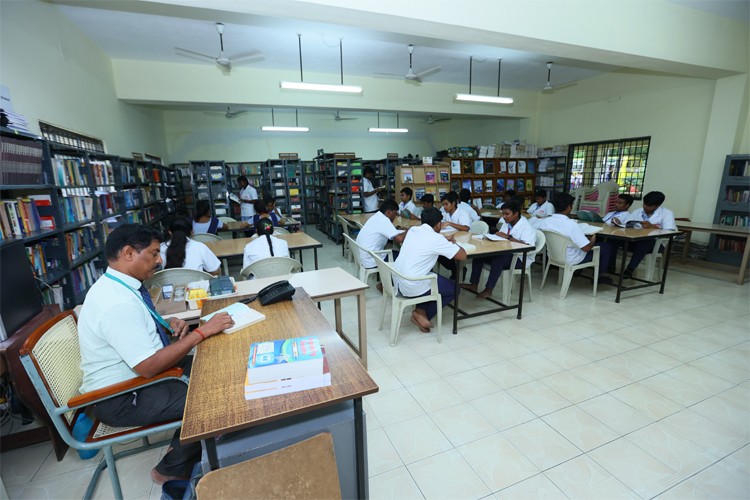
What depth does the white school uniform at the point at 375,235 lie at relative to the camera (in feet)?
14.0

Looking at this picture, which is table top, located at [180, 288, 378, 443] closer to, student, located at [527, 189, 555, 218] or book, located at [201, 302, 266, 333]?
book, located at [201, 302, 266, 333]

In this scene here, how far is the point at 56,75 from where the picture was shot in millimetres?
3855

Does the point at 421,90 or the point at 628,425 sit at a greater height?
the point at 421,90

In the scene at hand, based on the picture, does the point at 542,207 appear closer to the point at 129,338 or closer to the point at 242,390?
the point at 242,390

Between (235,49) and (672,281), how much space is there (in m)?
7.78

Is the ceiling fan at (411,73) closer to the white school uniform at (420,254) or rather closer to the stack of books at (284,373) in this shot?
the white school uniform at (420,254)

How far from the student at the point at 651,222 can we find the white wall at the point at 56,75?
23.8 ft

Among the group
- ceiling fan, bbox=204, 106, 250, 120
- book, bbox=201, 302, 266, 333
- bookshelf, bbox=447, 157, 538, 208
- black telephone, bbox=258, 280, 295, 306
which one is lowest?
book, bbox=201, 302, 266, 333

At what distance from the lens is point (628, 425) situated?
219 cm

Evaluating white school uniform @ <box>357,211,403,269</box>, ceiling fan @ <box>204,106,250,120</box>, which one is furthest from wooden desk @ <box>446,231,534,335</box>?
ceiling fan @ <box>204,106,250,120</box>

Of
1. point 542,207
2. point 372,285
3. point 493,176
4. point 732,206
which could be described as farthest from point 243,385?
point 493,176

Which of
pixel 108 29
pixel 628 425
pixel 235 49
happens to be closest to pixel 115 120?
pixel 108 29

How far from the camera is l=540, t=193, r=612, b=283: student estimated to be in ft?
13.2

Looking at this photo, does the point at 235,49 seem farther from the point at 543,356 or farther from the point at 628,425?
the point at 628,425
